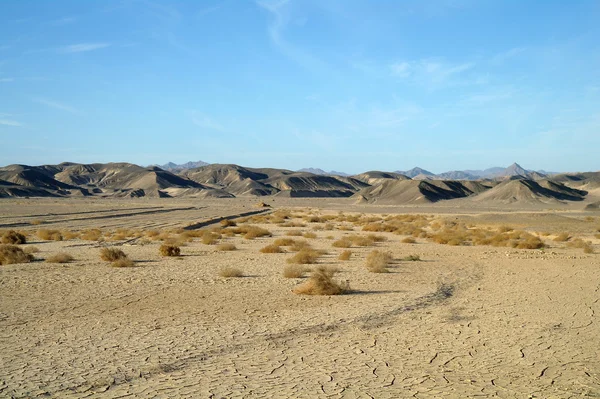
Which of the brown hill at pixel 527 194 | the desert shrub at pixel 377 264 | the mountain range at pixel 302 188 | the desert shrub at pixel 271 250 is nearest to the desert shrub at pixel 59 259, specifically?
the desert shrub at pixel 271 250

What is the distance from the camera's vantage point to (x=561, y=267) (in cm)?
2169

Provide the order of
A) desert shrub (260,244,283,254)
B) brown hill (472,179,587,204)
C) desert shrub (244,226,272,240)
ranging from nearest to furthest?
desert shrub (260,244,283,254), desert shrub (244,226,272,240), brown hill (472,179,587,204)

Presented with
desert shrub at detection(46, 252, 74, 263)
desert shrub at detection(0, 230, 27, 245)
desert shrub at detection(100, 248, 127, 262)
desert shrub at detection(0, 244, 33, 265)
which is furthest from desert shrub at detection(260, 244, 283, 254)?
desert shrub at detection(0, 230, 27, 245)

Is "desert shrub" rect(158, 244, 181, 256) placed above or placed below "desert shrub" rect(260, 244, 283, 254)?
above

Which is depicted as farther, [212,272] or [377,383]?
[212,272]

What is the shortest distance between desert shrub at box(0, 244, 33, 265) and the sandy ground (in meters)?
0.77

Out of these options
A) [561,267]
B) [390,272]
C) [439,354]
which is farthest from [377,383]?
[561,267]

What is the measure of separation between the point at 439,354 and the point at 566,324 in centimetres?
390

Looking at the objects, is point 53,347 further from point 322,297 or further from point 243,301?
point 322,297

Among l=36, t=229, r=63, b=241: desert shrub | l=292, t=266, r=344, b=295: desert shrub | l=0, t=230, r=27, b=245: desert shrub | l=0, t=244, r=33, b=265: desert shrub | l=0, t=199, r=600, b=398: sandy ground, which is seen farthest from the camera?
l=36, t=229, r=63, b=241: desert shrub

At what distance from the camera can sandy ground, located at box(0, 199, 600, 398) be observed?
8297 mm

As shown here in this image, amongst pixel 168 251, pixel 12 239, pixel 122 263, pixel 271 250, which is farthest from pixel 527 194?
pixel 122 263

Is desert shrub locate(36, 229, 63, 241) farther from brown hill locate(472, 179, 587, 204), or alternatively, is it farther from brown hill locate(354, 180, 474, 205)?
brown hill locate(472, 179, 587, 204)

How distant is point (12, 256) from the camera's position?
2138cm
